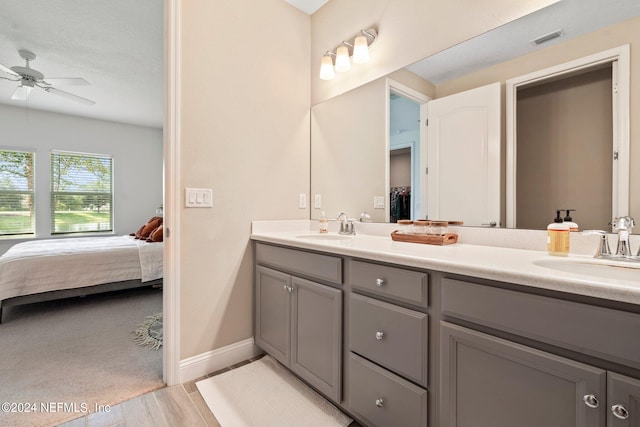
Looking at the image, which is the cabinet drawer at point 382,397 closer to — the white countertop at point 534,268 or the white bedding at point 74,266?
the white countertop at point 534,268

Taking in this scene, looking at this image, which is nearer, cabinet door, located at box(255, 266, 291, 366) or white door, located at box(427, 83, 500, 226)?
white door, located at box(427, 83, 500, 226)

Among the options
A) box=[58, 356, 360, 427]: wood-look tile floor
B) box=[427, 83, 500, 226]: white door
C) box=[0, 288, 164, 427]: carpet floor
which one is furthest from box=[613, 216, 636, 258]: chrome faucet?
box=[0, 288, 164, 427]: carpet floor

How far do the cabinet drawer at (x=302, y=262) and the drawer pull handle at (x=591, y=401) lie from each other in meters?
0.88

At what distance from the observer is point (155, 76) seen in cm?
352

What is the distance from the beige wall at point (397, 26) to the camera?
1.45 metres

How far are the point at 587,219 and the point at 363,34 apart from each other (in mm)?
1670

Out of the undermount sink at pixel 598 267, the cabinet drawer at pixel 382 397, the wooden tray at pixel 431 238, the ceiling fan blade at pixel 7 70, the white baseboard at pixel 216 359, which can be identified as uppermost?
the ceiling fan blade at pixel 7 70

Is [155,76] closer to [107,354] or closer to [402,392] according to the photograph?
[107,354]

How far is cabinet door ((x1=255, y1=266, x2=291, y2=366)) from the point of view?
1.71 metres

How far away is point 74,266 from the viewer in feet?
9.95

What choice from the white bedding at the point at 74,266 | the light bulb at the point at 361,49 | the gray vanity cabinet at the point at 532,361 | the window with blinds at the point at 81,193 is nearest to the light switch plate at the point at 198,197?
the light bulb at the point at 361,49

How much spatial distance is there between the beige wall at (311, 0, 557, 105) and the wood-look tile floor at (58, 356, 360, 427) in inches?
80.2

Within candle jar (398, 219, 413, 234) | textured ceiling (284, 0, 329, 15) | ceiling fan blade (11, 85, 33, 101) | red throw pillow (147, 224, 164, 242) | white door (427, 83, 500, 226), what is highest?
textured ceiling (284, 0, 329, 15)

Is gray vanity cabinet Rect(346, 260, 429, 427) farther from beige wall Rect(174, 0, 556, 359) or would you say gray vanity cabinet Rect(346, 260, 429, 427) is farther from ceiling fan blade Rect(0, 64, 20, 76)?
ceiling fan blade Rect(0, 64, 20, 76)
